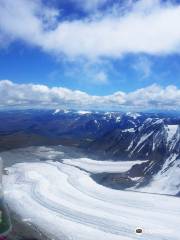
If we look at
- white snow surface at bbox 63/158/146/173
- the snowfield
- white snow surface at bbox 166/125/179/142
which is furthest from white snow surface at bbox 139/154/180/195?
white snow surface at bbox 166/125/179/142

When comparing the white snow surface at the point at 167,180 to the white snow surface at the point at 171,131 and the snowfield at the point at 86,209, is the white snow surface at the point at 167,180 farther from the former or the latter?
the white snow surface at the point at 171,131

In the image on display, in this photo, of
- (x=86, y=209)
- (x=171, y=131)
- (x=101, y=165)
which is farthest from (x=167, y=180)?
(x=171, y=131)

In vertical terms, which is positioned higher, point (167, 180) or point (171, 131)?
point (171, 131)

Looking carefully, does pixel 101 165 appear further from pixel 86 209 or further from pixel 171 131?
pixel 86 209

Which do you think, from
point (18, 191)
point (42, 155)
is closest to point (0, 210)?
point (18, 191)

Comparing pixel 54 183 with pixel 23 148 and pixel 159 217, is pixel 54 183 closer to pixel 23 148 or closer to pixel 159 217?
pixel 159 217

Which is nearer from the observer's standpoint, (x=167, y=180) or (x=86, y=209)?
(x=86, y=209)

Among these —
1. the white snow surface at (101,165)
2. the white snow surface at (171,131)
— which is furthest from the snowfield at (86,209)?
the white snow surface at (171,131)

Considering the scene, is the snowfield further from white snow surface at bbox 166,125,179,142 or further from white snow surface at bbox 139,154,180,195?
white snow surface at bbox 166,125,179,142
